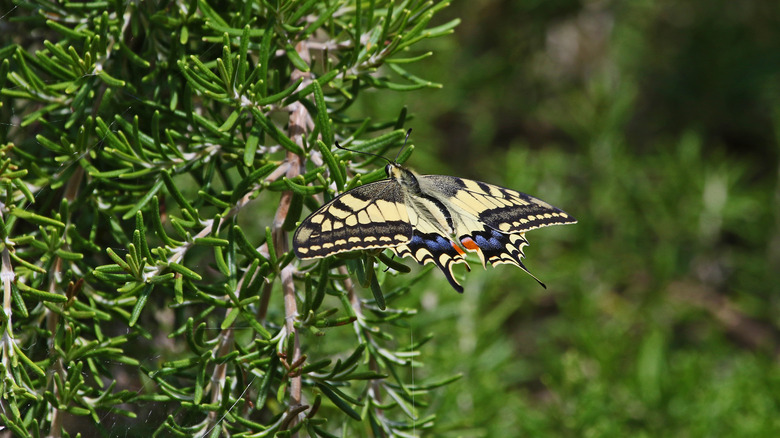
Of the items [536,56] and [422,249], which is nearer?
[422,249]

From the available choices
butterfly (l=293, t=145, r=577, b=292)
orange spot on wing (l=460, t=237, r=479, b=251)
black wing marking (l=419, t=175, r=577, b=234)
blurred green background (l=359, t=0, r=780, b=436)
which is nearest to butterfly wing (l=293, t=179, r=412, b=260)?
butterfly (l=293, t=145, r=577, b=292)

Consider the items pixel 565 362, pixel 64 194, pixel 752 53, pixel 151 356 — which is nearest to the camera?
pixel 64 194

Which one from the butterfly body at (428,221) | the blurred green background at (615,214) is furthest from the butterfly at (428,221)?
the blurred green background at (615,214)

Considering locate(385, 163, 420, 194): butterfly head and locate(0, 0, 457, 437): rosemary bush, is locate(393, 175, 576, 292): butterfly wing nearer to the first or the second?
locate(385, 163, 420, 194): butterfly head

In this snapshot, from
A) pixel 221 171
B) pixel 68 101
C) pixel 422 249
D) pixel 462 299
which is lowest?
pixel 462 299

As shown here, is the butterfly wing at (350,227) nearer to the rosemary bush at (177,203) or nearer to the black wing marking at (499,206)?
the rosemary bush at (177,203)

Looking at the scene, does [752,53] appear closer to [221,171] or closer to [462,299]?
[462,299]

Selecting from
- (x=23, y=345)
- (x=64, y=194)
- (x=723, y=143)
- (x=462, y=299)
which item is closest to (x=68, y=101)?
(x=64, y=194)
